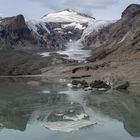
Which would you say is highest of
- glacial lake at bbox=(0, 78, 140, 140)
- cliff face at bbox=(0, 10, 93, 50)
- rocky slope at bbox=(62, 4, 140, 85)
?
glacial lake at bbox=(0, 78, 140, 140)

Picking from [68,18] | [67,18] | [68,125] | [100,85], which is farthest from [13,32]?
[68,125]

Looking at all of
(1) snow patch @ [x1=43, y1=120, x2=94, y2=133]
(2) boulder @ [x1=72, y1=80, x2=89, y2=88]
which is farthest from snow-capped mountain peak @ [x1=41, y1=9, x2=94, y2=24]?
(1) snow patch @ [x1=43, y1=120, x2=94, y2=133]

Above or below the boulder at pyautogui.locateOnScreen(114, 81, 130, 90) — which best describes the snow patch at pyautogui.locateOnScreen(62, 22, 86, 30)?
below

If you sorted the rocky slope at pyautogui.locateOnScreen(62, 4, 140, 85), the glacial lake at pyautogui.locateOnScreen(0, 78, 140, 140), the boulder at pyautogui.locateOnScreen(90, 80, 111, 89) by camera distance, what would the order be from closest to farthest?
the glacial lake at pyautogui.locateOnScreen(0, 78, 140, 140) < the boulder at pyautogui.locateOnScreen(90, 80, 111, 89) < the rocky slope at pyautogui.locateOnScreen(62, 4, 140, 85)

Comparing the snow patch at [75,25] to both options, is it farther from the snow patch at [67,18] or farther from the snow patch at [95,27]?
the snow patch at [67,18]

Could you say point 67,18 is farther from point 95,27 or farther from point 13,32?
point 13,32

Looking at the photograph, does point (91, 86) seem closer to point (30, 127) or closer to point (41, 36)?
point (30, 127)

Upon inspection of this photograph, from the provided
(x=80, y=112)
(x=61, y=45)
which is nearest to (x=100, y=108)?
(x=80, y=112)

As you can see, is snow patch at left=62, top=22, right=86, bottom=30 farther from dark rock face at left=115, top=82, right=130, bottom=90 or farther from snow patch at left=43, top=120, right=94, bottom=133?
snow patch at left=43, top=120, right=94, bottom=133
